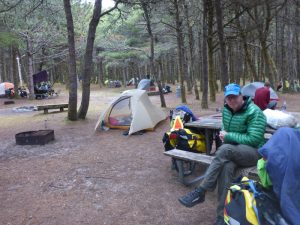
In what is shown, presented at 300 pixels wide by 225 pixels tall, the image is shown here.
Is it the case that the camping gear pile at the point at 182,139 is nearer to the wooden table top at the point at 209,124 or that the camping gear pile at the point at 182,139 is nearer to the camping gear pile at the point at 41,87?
the wooden table top at the point at 209,124

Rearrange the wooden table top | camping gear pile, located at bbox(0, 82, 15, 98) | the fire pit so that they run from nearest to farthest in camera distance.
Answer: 1. the wooden table top
2. the fire pit
3. camping gear pile, located at bbox(0, 82, 15, 98)

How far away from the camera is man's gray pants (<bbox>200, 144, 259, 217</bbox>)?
3787mm

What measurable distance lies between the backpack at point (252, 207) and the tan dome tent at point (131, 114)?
612cm

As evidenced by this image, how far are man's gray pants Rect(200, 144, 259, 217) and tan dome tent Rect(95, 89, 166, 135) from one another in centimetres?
515

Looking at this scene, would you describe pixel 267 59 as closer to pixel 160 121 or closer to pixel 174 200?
pixel 160 121

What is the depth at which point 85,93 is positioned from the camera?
11.4 m

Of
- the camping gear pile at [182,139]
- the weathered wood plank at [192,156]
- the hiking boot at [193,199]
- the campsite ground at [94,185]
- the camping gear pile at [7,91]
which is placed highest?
the camping gear pile at [7,91]

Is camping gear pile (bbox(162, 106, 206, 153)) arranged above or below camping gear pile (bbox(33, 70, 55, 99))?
below

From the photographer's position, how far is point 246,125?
404 cm

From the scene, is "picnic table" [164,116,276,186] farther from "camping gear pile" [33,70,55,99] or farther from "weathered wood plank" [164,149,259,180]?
"camping gear pile" [33,70,55,99]

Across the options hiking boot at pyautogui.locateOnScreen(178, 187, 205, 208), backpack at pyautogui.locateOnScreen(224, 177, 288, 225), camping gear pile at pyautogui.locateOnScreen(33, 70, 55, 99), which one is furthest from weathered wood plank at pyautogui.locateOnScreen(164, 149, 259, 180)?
camping gear pile at pyautogui.locateOnScreen(33, 70, 55, 99)

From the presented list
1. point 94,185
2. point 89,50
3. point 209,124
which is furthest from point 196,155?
point 89,50

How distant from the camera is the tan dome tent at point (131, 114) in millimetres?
9023

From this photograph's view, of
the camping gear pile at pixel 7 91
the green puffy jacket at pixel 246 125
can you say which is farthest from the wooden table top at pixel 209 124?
the camping gear pile at pixel 7 91
